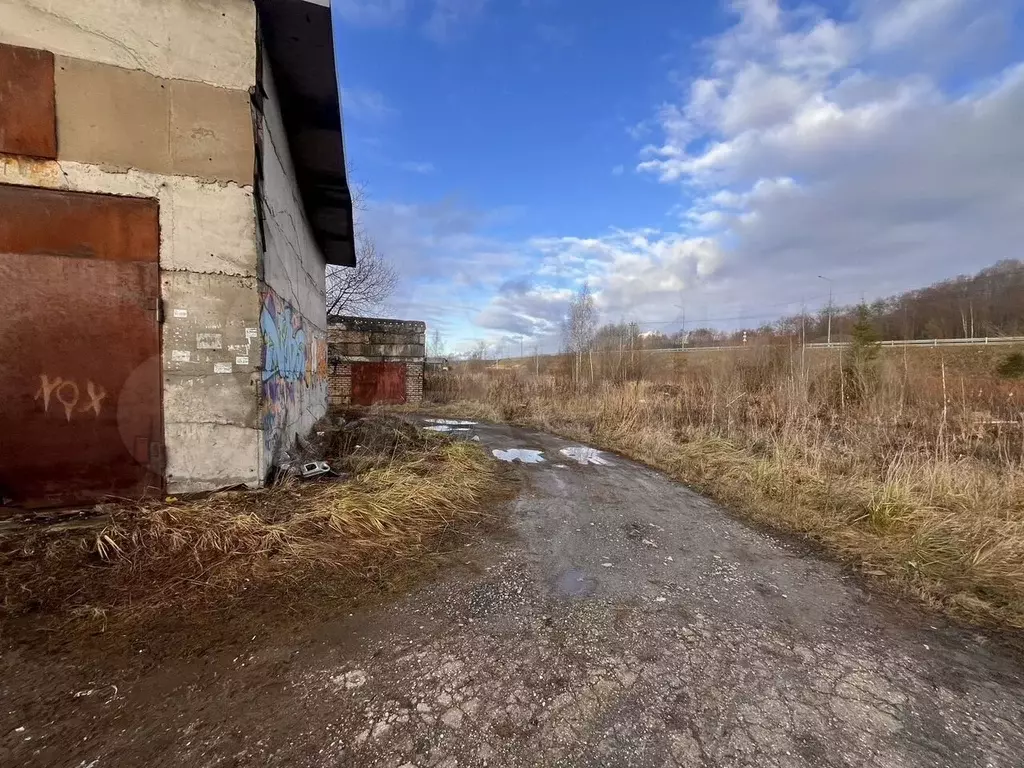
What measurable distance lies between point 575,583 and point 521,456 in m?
4.47

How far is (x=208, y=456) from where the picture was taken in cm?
421

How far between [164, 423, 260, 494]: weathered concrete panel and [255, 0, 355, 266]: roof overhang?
151 inches

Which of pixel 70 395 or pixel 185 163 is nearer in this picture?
pixel 70 395

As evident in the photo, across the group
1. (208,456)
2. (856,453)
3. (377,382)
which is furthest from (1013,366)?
(208,456)

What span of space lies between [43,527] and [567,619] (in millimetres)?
3925

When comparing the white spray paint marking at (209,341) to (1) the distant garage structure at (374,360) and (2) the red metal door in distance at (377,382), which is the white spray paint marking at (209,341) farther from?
(2) the red metal door in distance at (377,382)

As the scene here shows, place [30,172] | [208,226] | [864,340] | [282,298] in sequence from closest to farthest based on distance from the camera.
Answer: [30,172]
[208,226]
[282,298]
[864,340]

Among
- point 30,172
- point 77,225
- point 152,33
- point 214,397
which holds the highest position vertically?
point 152,33

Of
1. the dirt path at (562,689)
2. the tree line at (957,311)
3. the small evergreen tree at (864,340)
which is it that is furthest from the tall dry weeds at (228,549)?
the tree line at (957,311)

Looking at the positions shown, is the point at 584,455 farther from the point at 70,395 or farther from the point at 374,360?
the point at 374,360

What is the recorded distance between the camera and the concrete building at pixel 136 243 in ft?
12.0

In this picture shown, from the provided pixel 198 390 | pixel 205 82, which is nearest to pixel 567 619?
pixel 198 390

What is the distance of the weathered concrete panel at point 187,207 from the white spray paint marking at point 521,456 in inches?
182

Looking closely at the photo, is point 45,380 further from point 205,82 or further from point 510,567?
point 510,567
